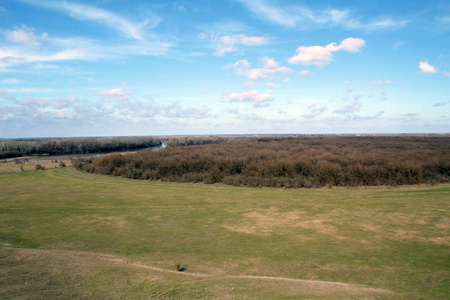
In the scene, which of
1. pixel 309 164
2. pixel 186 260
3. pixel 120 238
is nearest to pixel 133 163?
pixel 309 164

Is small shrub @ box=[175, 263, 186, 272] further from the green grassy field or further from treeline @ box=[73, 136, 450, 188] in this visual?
treeline @ box=[73, 136, 450, 188]

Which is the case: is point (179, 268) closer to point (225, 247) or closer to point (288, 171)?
point (225, 247)

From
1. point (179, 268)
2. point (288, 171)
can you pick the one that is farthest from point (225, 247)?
point (288, 171)

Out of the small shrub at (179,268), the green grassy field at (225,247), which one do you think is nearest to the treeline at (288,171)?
the green grassy field at (225,247)

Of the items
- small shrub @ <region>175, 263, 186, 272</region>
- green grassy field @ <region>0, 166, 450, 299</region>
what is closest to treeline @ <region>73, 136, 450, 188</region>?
green grassy field @ <region>0, 166, 450, 299</region>

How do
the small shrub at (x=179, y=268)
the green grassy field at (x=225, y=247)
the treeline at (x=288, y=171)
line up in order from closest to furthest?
the green grassy field at (x=225, y=247) < the small shrub at (x=179, y=268) < the treeline at (x=288, y=171)

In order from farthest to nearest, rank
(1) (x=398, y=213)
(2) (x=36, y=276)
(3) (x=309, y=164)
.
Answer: (3) (x=309, y=164), (1) (x=398, y=213), (2) (x=36, y=276)

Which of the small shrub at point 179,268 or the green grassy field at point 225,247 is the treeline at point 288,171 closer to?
the green grassy field at point 225,247

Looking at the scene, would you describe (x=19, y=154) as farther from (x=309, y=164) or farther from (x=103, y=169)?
(x=309, y=164)
